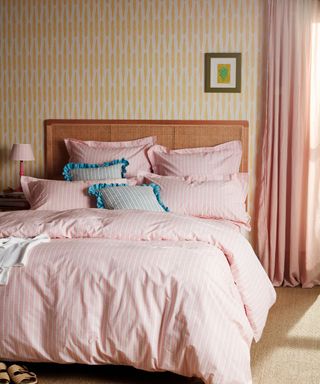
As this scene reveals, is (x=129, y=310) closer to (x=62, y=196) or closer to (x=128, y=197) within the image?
(x=128, y=197)

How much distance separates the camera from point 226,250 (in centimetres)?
355

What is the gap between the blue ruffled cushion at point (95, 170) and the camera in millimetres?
4996

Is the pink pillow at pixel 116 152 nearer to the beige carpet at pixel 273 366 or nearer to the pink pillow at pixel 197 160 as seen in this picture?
the pink pillow at pixel 197 160

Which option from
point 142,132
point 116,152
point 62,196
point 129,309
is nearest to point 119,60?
point 142,132

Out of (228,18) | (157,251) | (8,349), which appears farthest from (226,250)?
(228,18)

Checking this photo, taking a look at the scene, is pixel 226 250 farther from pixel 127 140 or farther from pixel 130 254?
pixel 127 140

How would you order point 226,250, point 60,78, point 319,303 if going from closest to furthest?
point 226,250 < point 319,303 < point 60,78

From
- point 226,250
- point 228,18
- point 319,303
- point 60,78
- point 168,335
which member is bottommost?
point 319,303

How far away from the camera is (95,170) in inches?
197

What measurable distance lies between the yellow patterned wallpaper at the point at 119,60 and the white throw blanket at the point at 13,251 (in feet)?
7.16

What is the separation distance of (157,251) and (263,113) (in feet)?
7.89

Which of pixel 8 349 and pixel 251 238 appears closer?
pixel 8 349

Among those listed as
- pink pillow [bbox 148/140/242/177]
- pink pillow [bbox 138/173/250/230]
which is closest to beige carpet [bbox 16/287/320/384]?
pink pillow [bbox 138/173/250/230]

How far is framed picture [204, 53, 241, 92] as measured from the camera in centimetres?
529
